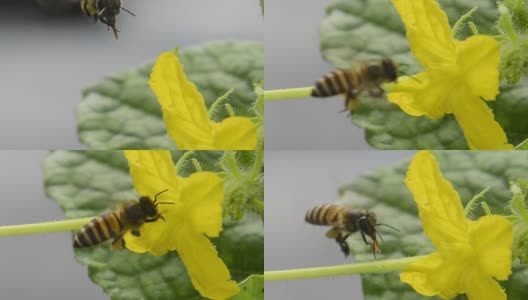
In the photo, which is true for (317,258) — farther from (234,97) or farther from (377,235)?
(234,97)

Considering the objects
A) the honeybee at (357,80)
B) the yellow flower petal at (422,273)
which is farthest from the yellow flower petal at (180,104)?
the yellow flower petal at (422,273)

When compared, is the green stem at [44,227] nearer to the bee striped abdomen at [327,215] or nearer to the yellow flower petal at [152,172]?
the yellow flower petal at [152,172]

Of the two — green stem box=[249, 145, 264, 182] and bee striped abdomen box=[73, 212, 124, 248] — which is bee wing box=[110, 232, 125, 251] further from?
green stem box=[249, 145, 264, 182]

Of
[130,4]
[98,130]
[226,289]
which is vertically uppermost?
[130,4]

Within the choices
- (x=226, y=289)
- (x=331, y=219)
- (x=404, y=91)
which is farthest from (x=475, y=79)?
(x=226, y=289)

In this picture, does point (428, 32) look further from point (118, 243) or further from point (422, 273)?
point (118, 243)

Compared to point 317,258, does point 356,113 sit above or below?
above

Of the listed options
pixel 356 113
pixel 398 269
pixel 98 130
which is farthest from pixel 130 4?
pixel 398 269
